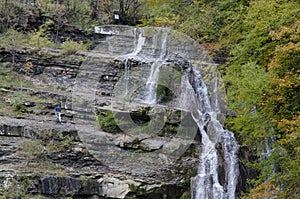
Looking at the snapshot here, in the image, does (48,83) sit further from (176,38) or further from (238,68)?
(238,68)

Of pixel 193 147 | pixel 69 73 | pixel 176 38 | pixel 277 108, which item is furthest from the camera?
pixel 69 73

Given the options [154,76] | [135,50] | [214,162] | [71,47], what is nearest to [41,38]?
[71,47]

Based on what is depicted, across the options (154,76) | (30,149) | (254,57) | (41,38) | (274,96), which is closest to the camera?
(274,96)

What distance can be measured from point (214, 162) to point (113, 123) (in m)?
3.45

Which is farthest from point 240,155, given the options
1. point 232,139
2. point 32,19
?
point 32,19

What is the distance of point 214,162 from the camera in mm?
9023

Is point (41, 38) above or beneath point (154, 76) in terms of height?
above

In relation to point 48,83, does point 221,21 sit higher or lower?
higher

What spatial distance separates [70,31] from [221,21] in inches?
340

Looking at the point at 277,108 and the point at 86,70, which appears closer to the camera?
the point at 277,108

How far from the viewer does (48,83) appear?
13.8m

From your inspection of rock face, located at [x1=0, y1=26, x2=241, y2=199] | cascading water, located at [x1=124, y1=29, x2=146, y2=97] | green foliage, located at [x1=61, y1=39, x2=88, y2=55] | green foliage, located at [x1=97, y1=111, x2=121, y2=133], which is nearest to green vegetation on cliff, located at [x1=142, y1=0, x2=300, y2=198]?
rock face, located at [x1=0, y1=26, x2=241, y2=199]

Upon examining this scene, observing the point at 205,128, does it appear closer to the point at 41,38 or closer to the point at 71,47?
the point at 71,47

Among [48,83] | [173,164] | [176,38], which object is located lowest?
[173,164]
